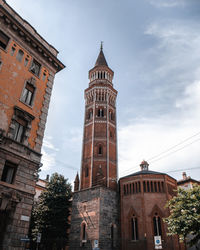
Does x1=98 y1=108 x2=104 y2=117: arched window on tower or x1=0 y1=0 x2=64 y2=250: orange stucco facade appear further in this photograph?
x1=98 y1=108 x2=104 y2=117: arched window on tower

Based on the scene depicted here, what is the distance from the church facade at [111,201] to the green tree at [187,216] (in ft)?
30.5

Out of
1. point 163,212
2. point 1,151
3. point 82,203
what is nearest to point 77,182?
point 82,203

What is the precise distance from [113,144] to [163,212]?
13072mm

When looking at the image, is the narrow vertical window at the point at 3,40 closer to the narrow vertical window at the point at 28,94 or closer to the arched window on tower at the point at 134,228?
the narrow vertical window at the point at 28,94

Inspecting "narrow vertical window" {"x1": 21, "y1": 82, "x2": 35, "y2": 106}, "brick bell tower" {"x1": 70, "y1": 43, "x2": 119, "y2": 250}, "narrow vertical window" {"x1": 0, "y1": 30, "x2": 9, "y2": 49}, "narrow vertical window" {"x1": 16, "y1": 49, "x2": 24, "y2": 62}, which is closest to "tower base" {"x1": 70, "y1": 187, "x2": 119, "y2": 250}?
"brick bell tower" {"x1": 70, "y1": 43, "x2": 119, "y2": 250}

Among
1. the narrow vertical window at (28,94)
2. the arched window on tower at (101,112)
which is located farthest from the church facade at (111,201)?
the narrow vertical window at (28,94)

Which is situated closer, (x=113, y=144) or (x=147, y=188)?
(x=147, y=188)

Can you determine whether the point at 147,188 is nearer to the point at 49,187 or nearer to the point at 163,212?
the point at 163,212

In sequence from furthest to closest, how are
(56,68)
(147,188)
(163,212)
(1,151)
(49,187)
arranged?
(49,187) → (147,188) → (163,212) → (56,68) → (1,151)

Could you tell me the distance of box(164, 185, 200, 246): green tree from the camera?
17491mm

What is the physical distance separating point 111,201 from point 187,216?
13.8m

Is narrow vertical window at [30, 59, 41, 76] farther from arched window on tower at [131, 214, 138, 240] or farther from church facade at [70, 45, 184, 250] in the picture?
arched window on tower at [131, 214, 138, 240]

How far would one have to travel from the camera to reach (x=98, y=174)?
3148 cm

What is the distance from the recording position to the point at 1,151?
37.2ft
